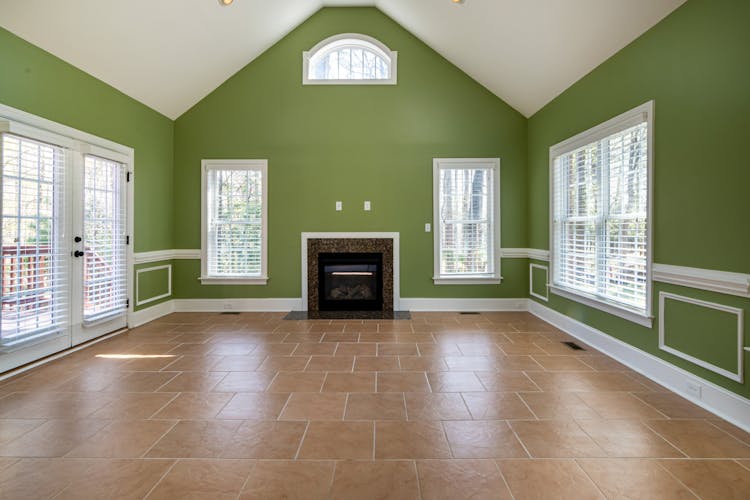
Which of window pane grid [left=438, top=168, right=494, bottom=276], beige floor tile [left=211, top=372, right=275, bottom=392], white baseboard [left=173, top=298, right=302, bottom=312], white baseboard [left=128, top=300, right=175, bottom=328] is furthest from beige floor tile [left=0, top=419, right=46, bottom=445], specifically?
window pane grid [left=438, top=168, right=494, bottom=276]

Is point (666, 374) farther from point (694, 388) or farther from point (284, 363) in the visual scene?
point (284, 363)

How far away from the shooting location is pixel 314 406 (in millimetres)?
2484

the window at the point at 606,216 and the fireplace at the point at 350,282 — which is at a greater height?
the window at the point at 606,216

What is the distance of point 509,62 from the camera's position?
450 cm

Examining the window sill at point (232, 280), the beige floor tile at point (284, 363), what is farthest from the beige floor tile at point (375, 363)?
the window sill at point (232, 280)

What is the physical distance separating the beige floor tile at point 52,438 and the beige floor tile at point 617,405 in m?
3.05

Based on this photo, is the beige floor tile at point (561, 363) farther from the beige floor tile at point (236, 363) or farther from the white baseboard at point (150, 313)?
the white baseboard at point (150, 313)

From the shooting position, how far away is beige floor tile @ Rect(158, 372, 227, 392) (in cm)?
276

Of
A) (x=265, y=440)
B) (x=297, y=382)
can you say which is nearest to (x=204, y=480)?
(x=265, y=440)

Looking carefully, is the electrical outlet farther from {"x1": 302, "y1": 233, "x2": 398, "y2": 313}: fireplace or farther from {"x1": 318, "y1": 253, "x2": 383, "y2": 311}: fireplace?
{"x1": 318, "y1": 253, "x2": 383, "y2": 311}: fireplace

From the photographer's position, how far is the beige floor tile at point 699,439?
1960mm

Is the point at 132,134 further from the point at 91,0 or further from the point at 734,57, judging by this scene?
the point at 734,57

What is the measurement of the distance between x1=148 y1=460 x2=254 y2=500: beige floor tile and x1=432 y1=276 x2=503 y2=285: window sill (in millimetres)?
3895

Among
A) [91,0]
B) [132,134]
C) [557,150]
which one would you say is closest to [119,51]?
[91,0]
